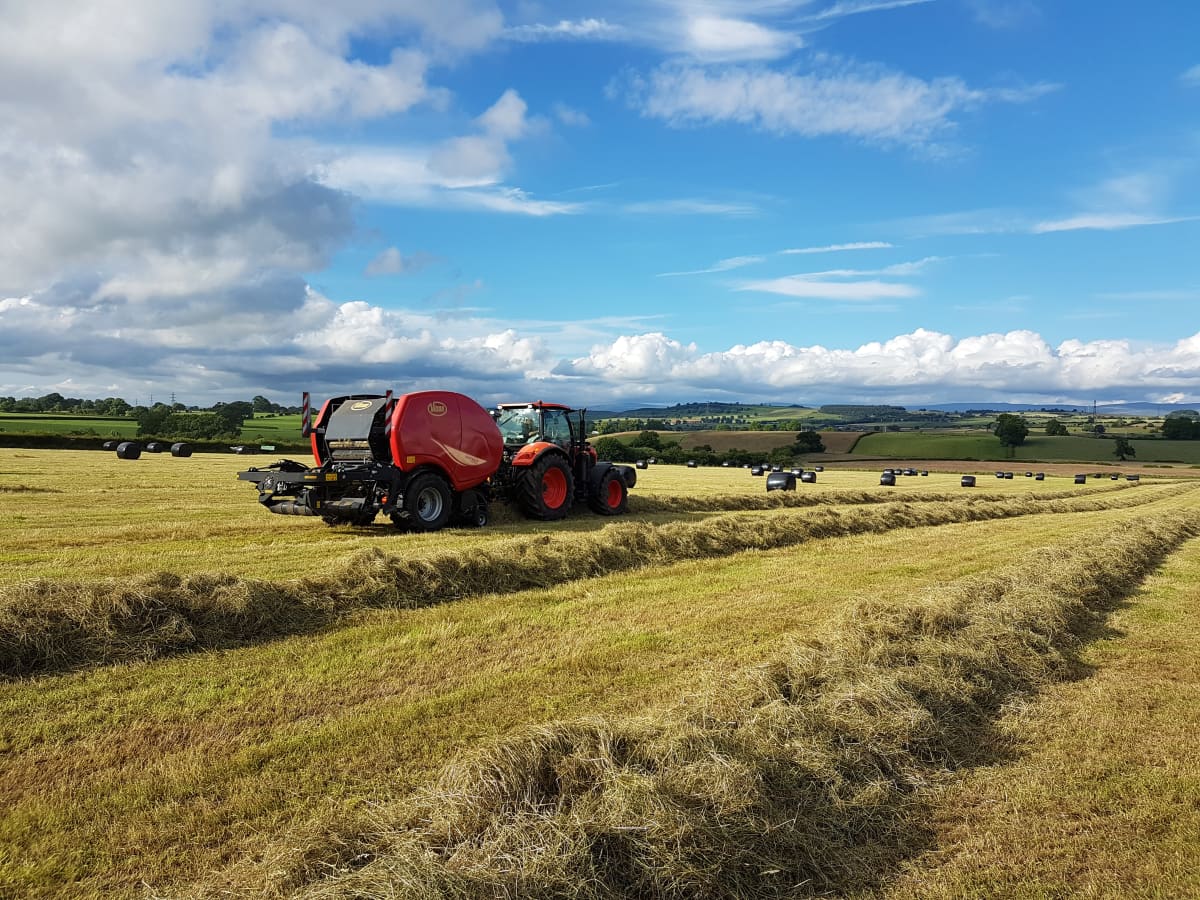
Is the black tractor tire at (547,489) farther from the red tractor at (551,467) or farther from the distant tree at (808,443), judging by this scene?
the distant tree at (808,443)

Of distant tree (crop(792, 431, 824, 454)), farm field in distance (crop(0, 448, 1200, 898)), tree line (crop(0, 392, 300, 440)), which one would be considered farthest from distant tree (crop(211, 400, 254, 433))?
farm field in distance (crop(0, 448, 1200, 898))

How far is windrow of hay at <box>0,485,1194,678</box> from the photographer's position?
20.5 feet

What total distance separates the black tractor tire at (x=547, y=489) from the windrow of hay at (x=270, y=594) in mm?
3208

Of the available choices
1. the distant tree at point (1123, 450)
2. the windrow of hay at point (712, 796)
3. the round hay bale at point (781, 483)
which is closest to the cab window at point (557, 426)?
the windrow of hay at point (712, 796)

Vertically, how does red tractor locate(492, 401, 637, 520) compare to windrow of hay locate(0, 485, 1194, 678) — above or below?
above

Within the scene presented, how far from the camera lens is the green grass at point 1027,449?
65.4 meters

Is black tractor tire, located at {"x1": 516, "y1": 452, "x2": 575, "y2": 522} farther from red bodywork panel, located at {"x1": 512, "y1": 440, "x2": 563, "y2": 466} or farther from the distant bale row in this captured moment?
the distant bale row

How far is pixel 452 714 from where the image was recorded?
17.0 feet

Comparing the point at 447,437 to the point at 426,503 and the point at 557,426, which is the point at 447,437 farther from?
the point at 557,426

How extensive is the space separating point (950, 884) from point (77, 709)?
4.97 m

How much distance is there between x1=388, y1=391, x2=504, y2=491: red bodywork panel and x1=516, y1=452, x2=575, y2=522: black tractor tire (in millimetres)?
967

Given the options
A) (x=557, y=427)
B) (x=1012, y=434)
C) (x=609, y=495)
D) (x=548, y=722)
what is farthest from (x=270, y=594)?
(x=1012, y=434)

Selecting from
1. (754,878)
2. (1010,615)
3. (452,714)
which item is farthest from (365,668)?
(1010,615)

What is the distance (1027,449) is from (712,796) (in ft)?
243
